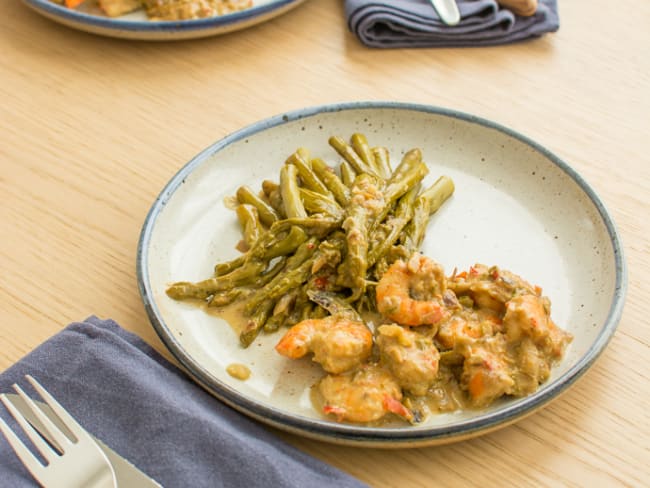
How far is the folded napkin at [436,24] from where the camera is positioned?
3.48 m

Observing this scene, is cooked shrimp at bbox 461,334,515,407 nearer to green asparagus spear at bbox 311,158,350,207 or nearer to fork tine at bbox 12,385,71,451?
green asparagus spear at bbox 311,158,350,207

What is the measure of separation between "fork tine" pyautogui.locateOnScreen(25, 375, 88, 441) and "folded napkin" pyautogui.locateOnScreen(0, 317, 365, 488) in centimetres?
10

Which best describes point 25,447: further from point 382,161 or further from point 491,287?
point 382,161

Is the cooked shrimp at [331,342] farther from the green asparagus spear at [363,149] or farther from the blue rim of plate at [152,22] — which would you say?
the blue rim of plate at [152,22]

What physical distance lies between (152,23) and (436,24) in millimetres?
1203

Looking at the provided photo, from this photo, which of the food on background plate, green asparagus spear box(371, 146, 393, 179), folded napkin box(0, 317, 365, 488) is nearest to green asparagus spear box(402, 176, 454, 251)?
green asparagus spear box(371, 146, 393, 179)

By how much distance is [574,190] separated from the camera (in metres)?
2.61

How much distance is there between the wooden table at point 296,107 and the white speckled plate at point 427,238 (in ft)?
0.46

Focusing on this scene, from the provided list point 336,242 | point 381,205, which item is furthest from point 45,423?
point 381,205

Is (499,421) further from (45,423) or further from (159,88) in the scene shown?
(159,88)

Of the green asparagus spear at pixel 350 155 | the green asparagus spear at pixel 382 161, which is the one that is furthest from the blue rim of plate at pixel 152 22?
the green asparagus spear at pixel 382 161

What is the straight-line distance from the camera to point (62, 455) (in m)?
1.83

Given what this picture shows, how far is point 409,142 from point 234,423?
130 cm

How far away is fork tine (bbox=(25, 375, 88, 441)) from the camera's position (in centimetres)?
186
